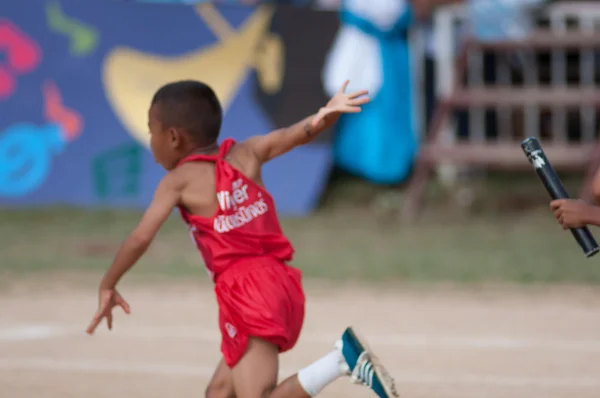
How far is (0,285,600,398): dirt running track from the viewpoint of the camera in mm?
6391

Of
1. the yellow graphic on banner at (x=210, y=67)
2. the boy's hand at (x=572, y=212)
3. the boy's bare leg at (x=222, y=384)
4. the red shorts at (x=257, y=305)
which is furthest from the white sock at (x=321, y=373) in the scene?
the yellow graphic on banner at (x=210, y=67)

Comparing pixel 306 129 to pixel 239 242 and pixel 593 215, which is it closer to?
pixel 239 242

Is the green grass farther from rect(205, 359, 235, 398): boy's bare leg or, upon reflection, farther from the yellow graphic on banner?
rect(205, 359, 235, 398): boy's bare leg

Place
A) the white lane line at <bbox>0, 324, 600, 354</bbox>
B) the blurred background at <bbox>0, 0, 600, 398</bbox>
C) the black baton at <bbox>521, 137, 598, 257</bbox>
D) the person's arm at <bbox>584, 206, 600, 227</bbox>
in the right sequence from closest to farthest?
the person's arm at <bbox>584, 206, 600, 227</bbox> < the black baton at <bbox>521, 137, 598, 257</bbox> < the white lane line at <bbox>0, 324, 600, 354</bbox> < the blurred background at <bbox>0, 0, 600, 398</bbox>

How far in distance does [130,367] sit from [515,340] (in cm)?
252

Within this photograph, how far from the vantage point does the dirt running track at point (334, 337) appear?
21.0 feet

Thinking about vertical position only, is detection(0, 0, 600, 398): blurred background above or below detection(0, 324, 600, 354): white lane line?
above

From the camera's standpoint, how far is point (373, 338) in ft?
26.1

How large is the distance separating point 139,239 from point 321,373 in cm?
90

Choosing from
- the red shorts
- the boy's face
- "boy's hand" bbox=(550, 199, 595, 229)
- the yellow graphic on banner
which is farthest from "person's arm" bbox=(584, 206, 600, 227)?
the yellow graphic on banner

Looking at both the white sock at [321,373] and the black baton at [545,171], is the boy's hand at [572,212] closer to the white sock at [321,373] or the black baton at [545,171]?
the black baton at [545,171]

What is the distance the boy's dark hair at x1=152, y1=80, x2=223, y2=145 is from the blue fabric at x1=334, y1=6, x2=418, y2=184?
9.63m

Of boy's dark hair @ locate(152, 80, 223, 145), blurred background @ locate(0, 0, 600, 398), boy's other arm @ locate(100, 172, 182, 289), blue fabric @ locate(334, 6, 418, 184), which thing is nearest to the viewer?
boy's other arm @ locate(100, 172, 182, 289)

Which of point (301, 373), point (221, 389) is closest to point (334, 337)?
point (221, 389)
